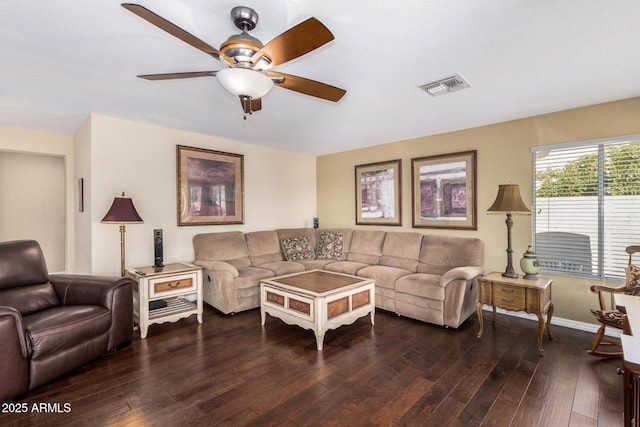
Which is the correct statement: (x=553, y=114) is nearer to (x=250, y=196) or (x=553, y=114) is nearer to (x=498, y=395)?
(x=498, y=395)

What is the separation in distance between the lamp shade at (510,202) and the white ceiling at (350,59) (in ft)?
3.00

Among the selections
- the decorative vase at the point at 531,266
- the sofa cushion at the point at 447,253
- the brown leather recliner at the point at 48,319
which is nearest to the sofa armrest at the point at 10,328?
the brown leather recliner at the point at 48,319

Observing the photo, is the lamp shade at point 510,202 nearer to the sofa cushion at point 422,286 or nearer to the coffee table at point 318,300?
the sofa cushion at point 422,286

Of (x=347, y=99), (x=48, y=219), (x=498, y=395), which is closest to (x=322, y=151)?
(x=347, y=99)

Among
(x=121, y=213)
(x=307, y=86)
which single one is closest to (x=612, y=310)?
(x=307, y=86)

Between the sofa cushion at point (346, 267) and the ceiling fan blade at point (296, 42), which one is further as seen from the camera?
the sofa cushion at point (346, 267)

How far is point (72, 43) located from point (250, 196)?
10.3 ft

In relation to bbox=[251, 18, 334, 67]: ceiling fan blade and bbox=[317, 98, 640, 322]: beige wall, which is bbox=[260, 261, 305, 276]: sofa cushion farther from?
bbox=[251, 18, 334, 67]: ceiling fan blade

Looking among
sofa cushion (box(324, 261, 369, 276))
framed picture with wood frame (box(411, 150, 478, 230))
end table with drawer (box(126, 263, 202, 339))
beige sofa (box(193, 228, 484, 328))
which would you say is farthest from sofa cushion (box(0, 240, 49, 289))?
framed picture with wood frame (box(411, 150, 478, 230))

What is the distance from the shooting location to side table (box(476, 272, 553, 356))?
2697mm

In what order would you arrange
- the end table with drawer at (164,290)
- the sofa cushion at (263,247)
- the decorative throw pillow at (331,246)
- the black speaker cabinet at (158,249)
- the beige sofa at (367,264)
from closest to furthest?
1. the end table with drawer at (164,290)
2. the beige sofa at (367,264)
3. the black speaker cabinet at (158,249)
4. the sofa cushion at (263,247)
5. the decorative throw pillow at (331,246)

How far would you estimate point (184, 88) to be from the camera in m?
2.70

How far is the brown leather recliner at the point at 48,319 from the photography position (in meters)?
1.98

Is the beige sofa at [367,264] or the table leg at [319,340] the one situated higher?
the beige sofa at [367,264]
